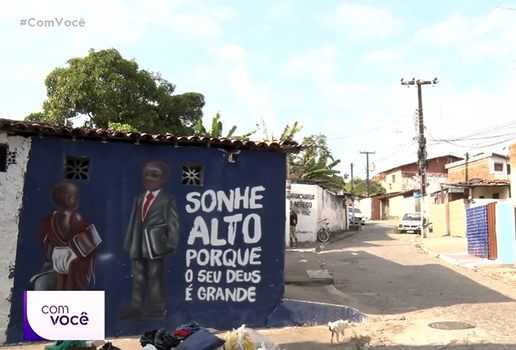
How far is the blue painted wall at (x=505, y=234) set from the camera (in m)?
15.8

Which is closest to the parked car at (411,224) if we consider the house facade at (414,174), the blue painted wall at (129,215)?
the house facade at (414,174)

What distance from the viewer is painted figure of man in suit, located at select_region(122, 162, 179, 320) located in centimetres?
859

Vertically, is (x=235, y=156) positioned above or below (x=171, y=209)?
A: above

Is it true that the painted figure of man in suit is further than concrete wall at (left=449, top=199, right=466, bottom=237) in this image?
No

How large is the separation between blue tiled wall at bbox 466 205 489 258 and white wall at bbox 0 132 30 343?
1545 centimetres

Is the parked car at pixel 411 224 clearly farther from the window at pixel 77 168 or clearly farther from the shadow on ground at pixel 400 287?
the window at pixel 77 168

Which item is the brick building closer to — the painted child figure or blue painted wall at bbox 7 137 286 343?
blue painted wall at bbox 7 137 286 343

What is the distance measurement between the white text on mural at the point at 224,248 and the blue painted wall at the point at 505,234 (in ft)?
35.5

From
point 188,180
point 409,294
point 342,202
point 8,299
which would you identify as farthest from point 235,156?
point 342,202

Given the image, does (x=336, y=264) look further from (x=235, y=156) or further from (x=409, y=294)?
(x=235, y=156)

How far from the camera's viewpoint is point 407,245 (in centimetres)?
2367

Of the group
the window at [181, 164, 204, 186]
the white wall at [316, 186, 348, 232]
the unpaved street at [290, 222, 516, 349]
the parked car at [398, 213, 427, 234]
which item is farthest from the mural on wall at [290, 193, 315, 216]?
the window at [181, 164, 204, 186]

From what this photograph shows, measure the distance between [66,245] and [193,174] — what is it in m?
2.63

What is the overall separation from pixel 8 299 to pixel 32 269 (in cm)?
62
